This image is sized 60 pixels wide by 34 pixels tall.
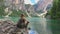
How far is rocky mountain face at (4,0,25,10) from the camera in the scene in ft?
228

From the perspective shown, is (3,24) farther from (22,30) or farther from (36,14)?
(36,14)

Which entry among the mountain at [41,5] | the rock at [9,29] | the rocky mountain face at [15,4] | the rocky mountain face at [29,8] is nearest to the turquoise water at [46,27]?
the rock at [9,29]

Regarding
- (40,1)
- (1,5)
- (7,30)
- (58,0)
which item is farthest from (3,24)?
(40,1)

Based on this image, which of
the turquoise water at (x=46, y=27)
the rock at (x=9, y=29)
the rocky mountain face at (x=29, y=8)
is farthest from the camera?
the rocky mountain face at (x=29, y=8)

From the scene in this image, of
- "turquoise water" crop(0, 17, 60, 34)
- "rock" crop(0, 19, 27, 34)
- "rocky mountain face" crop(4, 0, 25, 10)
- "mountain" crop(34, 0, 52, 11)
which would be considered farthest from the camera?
"mountain" crop(34, 0, 52, 11)

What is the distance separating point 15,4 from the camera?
72875 mm

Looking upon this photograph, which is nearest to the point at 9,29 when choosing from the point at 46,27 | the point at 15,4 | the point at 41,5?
the point at 46,27

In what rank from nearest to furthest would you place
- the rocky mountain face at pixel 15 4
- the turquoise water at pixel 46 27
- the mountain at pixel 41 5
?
the turquoise water at pixel 46 27
the rocky mountain face at pixel 15 4
the mountain at pixel 41 5

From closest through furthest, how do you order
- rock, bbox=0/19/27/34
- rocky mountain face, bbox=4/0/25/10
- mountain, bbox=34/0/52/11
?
rock, bbox=0/19/27/34, rocky mountain face, bbox=4/0/25/10, mountain, bbox=34/0/52/11

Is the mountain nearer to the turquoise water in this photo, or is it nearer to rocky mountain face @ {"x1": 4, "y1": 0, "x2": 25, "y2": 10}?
rocky mountain face @ {"x1": 4, "y1": 0, "x2": 25, "y2": 10}

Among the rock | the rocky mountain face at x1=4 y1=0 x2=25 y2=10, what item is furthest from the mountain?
the rock

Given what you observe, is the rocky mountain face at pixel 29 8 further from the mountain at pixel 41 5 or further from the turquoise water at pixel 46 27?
the turquoise water at pixel 46 27

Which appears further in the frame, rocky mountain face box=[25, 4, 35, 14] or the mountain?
the mountain

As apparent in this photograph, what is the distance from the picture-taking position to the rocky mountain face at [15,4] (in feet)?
228
